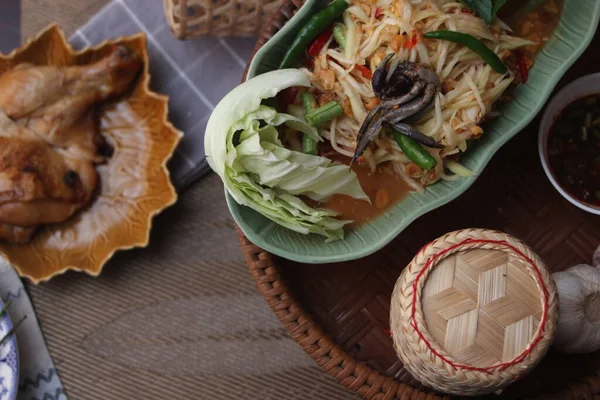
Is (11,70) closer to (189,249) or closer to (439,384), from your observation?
(189,249)

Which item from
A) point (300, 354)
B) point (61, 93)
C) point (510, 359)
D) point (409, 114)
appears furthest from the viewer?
point (300, 354)

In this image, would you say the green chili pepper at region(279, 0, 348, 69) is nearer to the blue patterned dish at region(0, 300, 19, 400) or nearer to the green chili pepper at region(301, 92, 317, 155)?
the green chili pepper at region(301, 92, 317, 155)

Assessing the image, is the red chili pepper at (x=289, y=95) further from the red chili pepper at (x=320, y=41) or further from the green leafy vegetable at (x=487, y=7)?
the green leafy vegetable at (x=487, y=7)

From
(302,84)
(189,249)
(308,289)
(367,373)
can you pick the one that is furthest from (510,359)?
(189,249)

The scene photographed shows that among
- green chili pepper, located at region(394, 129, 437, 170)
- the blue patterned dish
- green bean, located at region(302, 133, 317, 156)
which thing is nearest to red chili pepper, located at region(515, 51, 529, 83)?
green chili pepper, located at region(394, 129, 437, 170)

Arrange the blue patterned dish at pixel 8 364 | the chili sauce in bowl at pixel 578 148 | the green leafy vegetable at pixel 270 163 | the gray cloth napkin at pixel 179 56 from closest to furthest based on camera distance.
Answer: the green leafy vegetable at pixel 270 163 → the chili sauce in bowl at pixel 578 148 → the blue patterned dish at pixel 8 364 → the gray cloth napkin at pixel 179 56

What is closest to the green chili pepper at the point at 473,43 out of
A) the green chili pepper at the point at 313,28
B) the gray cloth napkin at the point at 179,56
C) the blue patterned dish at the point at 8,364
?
the green chili pepper at the point at 313,28
